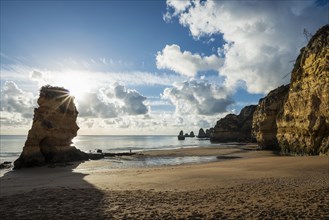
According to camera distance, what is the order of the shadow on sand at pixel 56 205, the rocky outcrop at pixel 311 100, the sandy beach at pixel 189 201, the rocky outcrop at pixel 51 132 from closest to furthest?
the sandy beach at pixel 189 201, the shadow on sand at pixel 56 205, the rocky outcrop at pixel 311 100, the rocky outcrop at pixel 51 132

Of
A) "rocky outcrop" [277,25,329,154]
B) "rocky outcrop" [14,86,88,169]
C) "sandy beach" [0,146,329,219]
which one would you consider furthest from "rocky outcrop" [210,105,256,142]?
"sandy beach" [0,146,329,219]

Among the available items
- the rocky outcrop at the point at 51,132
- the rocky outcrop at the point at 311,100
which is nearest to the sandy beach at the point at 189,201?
the rocky outcrop at the point at 311,100

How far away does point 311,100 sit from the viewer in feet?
107

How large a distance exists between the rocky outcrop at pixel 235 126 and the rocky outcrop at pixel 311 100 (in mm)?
76894

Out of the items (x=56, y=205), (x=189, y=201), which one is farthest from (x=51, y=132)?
(x=189, y=201)

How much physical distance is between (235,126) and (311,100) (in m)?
89.1

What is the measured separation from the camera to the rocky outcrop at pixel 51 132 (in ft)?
124

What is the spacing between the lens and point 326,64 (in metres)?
30.4

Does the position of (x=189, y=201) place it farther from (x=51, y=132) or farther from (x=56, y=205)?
(x=51, y=132)

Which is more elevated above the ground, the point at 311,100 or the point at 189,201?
the point at 311,100

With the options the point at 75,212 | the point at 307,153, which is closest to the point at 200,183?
the point at 75,212

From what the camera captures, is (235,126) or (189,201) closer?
(189,201)

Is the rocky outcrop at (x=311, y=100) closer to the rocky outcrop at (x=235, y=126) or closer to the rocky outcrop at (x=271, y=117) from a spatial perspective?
the rocky outcrop at (x=271, y=117)

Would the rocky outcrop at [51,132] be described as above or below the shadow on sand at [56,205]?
above
